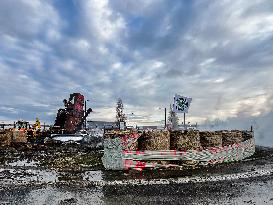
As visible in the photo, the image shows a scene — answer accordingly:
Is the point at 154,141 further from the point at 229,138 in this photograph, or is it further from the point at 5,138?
the point at 5,138

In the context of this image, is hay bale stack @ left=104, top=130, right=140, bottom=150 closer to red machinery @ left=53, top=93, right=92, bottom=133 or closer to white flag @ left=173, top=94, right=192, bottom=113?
white flag @ left=173, top=94, right=192, bottom=113

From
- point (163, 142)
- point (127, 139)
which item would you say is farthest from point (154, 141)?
point (127, 139)

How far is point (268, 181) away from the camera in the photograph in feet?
36.8

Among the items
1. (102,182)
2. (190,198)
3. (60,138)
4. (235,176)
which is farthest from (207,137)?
(60,138)

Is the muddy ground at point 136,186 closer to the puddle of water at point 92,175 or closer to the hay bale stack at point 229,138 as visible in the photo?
the puddle of water at point 92,175

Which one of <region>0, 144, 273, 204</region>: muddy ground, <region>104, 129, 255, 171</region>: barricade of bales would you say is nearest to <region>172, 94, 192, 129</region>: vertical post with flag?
<region>104, 129, 255, 171</region>: barricade of bales

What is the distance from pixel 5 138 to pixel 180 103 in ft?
53.8

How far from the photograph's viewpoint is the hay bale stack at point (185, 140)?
16.0 m

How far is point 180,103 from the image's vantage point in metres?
27.0

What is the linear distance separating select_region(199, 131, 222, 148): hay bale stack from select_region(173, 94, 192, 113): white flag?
9.54 meters

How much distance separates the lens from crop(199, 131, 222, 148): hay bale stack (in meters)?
17.2

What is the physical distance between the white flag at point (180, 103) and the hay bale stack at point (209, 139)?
376 inches

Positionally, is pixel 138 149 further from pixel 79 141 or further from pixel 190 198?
pixel 79 141

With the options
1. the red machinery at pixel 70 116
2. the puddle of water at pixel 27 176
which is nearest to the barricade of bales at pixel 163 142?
the puddle of water at pixel 27 176
